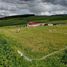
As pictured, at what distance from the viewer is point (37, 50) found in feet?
132

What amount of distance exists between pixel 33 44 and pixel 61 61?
12384mm

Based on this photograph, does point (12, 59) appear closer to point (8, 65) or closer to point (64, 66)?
point (8, 65)

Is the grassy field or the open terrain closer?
the grassy field

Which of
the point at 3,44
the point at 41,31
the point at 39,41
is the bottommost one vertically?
the point at 41,31

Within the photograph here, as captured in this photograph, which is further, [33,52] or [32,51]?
[32,51]

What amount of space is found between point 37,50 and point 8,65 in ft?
55.5

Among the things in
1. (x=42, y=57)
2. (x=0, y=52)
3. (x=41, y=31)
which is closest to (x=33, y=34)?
(x=41, y=31)

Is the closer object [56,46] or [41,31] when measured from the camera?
[56,46]

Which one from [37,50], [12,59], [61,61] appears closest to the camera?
[12,59]

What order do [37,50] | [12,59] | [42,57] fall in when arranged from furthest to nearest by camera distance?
[37,50] < [42,57] < [12,59]

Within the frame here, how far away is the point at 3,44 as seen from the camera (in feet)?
93.4

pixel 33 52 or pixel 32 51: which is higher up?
pixel 33 52

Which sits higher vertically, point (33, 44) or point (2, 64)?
point (2, 64)

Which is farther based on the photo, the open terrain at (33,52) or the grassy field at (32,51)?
the open terrain at (33,52)
